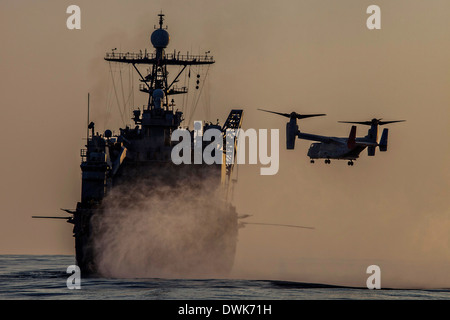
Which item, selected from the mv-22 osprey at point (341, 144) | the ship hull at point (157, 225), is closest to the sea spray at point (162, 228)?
the ship hull at point (157, 225)

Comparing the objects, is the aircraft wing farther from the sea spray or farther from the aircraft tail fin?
the sea spray

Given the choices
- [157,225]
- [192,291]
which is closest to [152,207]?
[157,225]

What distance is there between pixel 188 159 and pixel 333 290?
18022mm

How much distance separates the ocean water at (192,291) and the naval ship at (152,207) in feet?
10.2

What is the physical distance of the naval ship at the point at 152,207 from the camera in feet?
265

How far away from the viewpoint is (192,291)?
6931 cm

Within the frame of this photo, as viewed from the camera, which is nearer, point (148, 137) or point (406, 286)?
point (406, 286)

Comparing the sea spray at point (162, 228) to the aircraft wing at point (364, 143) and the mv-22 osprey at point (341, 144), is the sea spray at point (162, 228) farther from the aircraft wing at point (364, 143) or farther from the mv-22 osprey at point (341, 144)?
the aircraft wing at point (364, 143)

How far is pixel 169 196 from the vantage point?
8238 cm

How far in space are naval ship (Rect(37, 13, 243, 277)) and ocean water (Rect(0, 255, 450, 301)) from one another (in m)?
3.10

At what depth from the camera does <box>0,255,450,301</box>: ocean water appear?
66.6m
